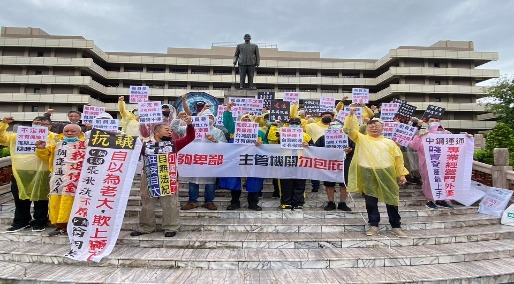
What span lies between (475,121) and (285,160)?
44.0m

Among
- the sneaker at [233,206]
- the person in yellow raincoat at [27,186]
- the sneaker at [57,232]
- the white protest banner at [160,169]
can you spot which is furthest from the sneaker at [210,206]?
the person in yellow raincoat at [27,186]

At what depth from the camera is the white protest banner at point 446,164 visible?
6.62m

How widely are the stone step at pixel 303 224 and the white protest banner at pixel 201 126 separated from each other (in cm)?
175

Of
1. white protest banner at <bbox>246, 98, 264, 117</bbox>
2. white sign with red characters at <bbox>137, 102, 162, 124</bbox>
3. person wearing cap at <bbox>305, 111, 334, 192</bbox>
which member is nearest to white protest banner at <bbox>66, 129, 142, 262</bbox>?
white sign with red characters at <bbox>137, 102, 162, 124</bbox>

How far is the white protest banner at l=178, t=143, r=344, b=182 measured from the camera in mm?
6332

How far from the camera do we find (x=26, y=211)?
17.8 feet

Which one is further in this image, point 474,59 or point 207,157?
point 474,59

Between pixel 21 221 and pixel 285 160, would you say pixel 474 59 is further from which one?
pixel 21 221

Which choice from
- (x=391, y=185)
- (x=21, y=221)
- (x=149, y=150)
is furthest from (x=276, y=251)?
(x=21, y=221)

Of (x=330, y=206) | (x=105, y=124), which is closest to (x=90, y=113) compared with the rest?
(x=105, y=124)

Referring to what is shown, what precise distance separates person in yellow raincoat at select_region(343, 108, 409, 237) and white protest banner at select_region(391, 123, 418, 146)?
6.15 feet

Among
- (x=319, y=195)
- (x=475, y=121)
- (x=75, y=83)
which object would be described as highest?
A: (x=75, y=83)

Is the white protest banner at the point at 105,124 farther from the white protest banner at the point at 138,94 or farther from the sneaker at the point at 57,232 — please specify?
the sneaker at the point at 57,232

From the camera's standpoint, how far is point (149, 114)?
554 centimetres
